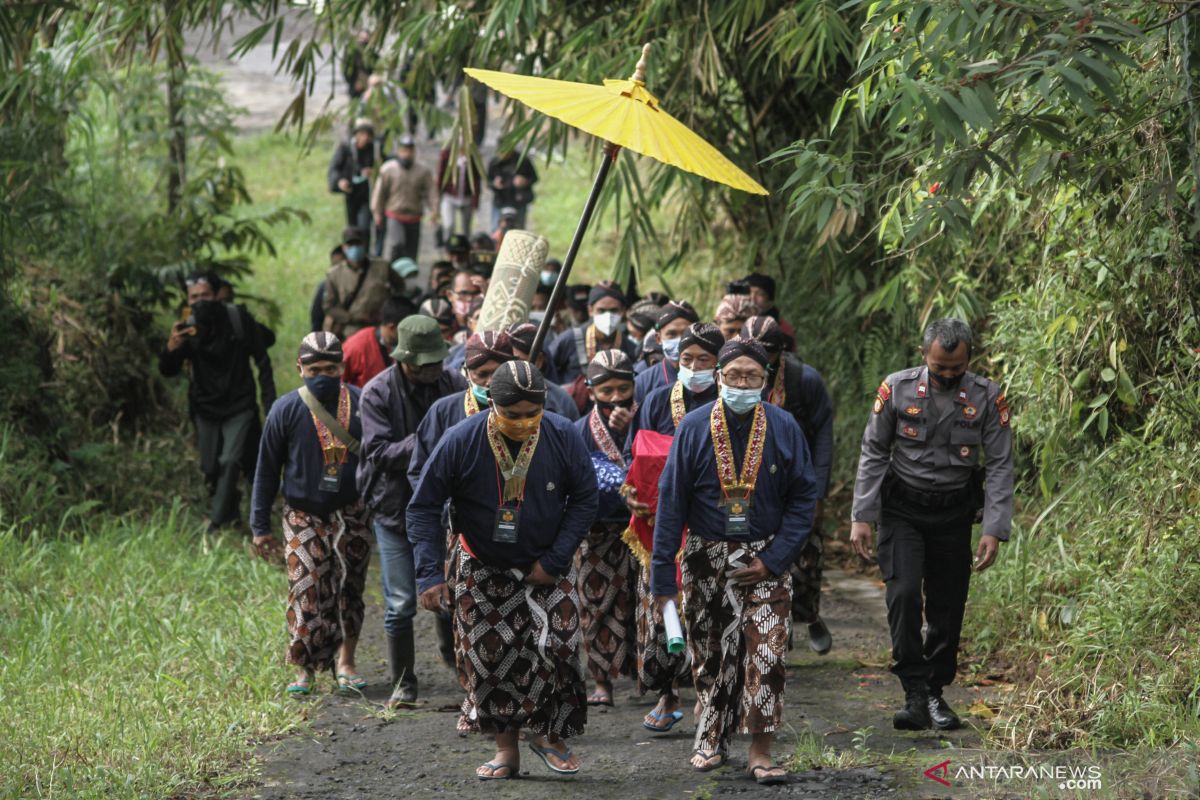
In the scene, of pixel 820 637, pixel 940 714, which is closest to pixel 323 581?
pixel 820 637

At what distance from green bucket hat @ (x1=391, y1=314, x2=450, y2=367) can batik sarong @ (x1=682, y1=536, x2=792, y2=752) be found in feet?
6.38

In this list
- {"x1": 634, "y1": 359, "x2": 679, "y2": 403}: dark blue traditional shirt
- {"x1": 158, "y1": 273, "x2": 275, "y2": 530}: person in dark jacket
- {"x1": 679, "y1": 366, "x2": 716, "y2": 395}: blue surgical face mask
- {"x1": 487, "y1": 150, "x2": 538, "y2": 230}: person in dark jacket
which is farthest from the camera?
{"x1": 487, "y1": 150, "x2": 538, "y2": 230}: person in dark jacket

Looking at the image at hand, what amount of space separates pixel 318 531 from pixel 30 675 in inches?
63.4

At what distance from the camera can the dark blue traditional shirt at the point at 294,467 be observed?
25.6 ft

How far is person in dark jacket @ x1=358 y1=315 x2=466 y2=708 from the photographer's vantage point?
25.1ft

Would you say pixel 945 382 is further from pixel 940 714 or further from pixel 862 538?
pixel 940 714

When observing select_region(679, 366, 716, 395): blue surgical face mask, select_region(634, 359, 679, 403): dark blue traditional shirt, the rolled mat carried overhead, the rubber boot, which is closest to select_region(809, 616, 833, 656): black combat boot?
select_region(634, 359, 679, 403): dark blue traditional shirt

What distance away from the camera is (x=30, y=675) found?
7.56 meters

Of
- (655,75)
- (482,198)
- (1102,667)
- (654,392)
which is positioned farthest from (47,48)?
(482,198)

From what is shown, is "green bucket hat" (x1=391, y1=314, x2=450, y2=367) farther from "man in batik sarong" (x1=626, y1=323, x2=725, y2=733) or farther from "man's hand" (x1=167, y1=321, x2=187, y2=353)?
"man's hand" (x1=167, y1=321, x2=187, y2=353)

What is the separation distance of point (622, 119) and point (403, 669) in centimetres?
311

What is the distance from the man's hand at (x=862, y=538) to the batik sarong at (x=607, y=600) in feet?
4.46

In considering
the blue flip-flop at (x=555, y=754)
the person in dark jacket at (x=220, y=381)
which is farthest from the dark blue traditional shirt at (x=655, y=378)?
the person in dark jacket at (x=220, y=381)

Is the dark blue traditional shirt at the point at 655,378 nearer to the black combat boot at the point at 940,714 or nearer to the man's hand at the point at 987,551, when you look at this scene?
A: the man's hand at the point at 987,551
